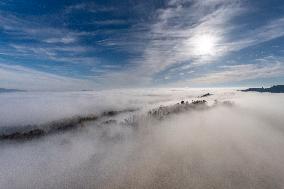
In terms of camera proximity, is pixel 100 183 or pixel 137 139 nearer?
pixel 100 183

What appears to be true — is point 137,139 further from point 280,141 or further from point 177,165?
point 280,141

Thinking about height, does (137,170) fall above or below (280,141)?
above

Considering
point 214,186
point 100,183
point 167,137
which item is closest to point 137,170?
point 100,183

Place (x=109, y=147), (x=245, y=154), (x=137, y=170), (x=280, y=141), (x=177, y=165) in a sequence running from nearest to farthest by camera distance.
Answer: (x=137, y=170) → (x=177, y=165) → (x=245, y=154) → (x=109, y=147) → (x=280, y=141)

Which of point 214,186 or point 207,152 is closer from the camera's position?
point 214,186

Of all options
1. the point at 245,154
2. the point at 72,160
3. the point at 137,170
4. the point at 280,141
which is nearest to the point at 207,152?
the point at 245,154

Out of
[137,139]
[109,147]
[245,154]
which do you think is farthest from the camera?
[137,139]

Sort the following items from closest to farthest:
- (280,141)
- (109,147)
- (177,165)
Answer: (177,165)
(109,147)
(280,141)

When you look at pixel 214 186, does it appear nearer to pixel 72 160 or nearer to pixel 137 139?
pixel 72 160

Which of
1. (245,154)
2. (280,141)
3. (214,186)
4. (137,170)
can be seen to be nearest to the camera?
(214,186)
